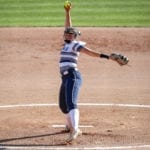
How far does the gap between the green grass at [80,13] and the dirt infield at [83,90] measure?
1.37m

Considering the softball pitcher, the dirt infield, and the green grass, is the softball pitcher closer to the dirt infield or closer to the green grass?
the dirt infield

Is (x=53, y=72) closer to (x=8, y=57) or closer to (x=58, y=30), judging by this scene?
(x=8, y=57)

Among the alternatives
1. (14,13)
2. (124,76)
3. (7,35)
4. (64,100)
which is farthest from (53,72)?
(14,13)

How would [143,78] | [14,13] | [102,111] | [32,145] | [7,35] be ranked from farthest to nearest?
[14,13]
[7,35]
[143,78]
[102,111]
[32,145]

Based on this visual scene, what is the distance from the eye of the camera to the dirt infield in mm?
10836

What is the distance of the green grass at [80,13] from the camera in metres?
22.0

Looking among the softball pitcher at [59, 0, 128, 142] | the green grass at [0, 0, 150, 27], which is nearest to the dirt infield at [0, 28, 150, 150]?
the softball pitcher at [59, 0, 128, 142]

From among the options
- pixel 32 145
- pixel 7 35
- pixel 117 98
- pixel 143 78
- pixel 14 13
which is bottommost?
pixel 32 145

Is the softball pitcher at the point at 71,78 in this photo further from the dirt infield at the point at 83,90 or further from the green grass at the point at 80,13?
the green grass at the point at 80,13

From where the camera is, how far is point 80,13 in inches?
928

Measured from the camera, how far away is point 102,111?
503 inches

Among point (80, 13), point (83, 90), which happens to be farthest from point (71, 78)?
point (80, 13)

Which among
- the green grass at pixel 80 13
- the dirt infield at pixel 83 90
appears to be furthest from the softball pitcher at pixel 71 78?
the green grass at pixel 80 13

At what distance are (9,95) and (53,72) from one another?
241 cm
